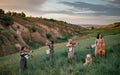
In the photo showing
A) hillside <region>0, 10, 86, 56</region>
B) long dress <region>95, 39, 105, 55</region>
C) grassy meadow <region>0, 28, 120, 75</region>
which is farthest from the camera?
hillside <region>0, 10, 86, 56</region>

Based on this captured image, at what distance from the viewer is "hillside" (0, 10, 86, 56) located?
536 inches

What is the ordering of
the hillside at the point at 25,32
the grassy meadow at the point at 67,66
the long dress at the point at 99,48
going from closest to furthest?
the grassy meadow at the point at 67,66, the long dress at the point at 99,48, the hillside at the point at 25,32

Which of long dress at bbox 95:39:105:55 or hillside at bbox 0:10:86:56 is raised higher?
long dress at bbox 95:39:105:55

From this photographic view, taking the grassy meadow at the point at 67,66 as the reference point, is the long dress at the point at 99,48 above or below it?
above

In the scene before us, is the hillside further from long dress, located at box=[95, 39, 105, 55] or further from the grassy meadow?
long dress, located at box=[95, 39, 105, 55]

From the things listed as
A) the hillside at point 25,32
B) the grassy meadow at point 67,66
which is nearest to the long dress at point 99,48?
the grassy meadow at point 67,66

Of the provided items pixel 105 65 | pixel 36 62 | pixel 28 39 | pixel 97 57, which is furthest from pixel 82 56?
pixel 28 39

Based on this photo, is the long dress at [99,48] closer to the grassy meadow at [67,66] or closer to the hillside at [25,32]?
the grassy meadow at [67,66]

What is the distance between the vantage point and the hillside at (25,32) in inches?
536

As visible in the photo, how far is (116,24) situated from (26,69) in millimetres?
3303

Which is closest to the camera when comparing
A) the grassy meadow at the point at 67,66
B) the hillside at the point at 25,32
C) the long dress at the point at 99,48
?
the grassy meadow at the point at 67,66

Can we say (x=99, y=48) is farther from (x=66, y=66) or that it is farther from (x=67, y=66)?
(x=66, y=66)

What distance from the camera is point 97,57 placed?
10367 millimetres

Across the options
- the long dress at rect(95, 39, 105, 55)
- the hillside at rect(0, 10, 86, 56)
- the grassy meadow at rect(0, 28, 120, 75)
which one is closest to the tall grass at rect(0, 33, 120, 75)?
the grassy meadow at rect(0, 28, 120, 75)
